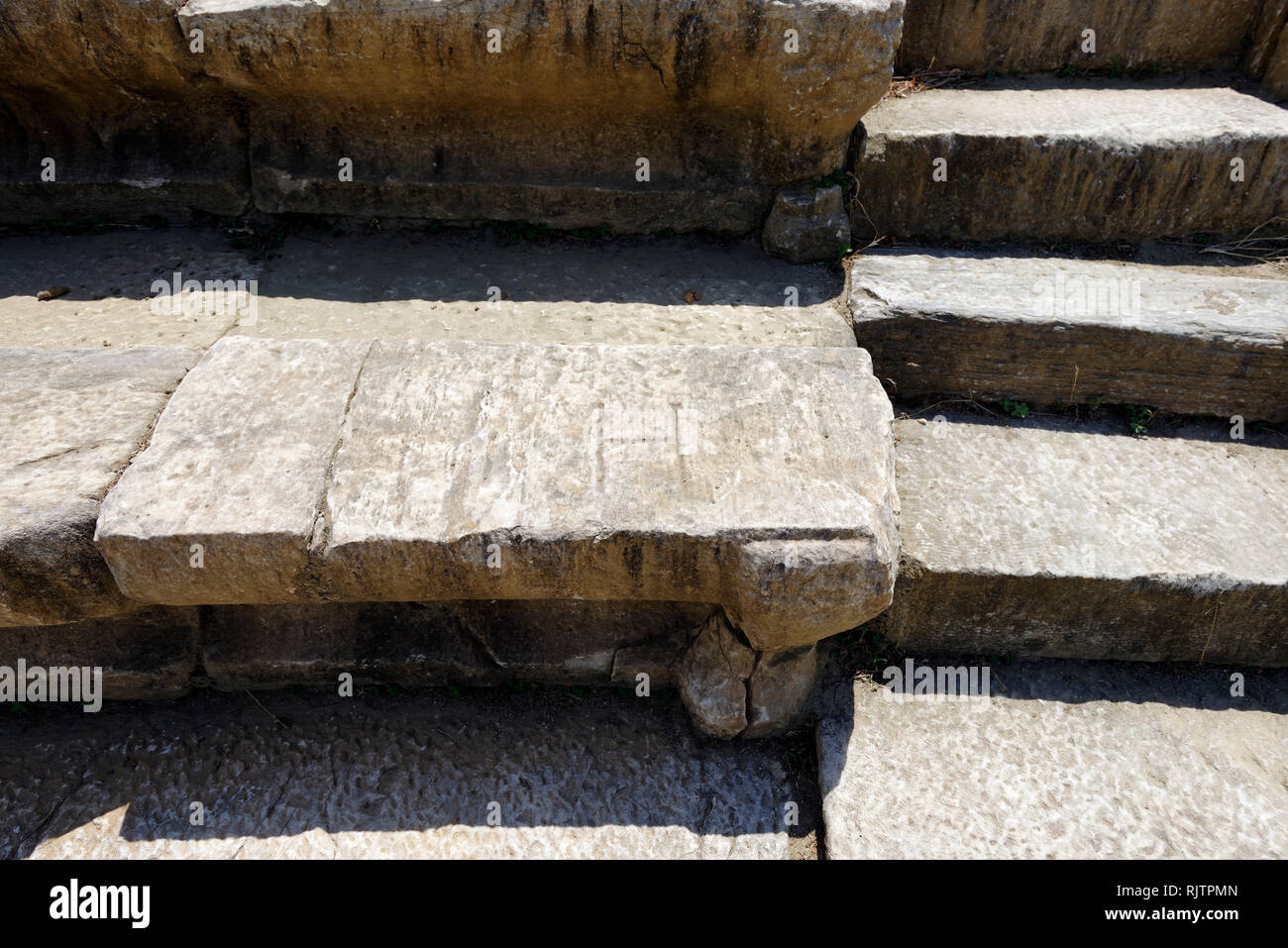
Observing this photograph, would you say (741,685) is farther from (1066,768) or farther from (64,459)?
(64,459)

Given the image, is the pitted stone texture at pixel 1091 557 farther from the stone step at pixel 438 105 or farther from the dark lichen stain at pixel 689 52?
the dark lichen stain at pixel 689 52

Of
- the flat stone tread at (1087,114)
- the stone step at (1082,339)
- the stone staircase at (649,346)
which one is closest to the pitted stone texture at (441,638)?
the stone staircase at (649,346)

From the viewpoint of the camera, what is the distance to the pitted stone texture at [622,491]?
6.68ft

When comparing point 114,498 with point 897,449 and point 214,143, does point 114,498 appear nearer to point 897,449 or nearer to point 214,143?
point 214,143

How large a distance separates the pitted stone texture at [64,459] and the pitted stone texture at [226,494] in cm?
8

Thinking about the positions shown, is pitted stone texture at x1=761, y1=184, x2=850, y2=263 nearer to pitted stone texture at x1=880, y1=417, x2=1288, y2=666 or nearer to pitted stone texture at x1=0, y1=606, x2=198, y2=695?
pitted stone texture at x1=880, y1=417, x2=1288, y2=666

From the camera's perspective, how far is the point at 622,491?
212 centimetres

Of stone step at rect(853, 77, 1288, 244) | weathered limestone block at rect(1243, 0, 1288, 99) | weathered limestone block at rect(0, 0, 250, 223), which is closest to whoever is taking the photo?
stone step at rect(853, 77, 1288, 244)

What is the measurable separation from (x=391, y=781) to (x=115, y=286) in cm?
208

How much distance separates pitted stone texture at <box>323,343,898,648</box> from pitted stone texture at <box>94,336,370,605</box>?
0.08m

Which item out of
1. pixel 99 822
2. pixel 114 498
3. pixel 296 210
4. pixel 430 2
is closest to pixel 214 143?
pixel 296 210

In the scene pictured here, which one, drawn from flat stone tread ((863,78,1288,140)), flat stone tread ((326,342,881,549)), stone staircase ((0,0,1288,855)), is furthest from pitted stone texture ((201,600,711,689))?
flat stone tread ((863,78,1288,140))

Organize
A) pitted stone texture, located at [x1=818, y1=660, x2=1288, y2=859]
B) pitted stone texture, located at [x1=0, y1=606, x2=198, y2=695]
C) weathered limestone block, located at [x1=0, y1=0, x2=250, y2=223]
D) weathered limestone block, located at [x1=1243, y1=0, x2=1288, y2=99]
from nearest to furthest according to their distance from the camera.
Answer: pitted stone texture, located at [x1=818, y1=660, x2=1288, y2=859] < pitted stone texture, located at [x1=0, y1=606, x2=198, y2=695] < weathered limestone block, located at [x1=0, y1=0, x2=250, y2=223] < weathered limestone block, located at [x1=1243, y1=0, x2=1288, y2=99]

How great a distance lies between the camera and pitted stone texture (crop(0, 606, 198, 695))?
246 centimetres
